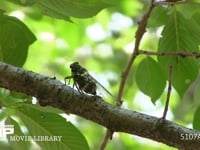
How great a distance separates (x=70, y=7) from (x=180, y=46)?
1.35 ft

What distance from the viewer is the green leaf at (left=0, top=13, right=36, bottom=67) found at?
4.41 ft

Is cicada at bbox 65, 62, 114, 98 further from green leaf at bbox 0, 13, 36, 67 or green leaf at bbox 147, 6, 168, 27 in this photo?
green leaf at bbox 147, 6, 168, 27

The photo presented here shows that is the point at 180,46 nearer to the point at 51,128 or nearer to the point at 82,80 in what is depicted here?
the point at 82,80

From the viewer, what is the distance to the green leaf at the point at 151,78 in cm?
147

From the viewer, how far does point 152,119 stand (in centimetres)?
108

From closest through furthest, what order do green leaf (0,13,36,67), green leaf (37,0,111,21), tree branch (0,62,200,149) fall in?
tree branch (0,62,200,149)
green leaf (37,0,111,21)
green leaf (0,13,36,67)

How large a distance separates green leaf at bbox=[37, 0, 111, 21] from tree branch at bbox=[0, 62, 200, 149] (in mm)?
192

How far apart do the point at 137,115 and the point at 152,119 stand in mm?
35

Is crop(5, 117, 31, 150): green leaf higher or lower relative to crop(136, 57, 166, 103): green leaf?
lower

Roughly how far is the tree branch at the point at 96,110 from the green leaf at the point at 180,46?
39 cm

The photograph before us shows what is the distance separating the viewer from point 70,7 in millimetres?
1259

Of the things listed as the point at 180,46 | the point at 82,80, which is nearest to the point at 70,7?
the point at 82,80

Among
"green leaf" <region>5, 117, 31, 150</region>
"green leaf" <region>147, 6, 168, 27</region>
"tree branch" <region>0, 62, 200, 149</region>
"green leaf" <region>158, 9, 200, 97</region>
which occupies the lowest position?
"green leaf" <region>5, 117, 31, 150</region>

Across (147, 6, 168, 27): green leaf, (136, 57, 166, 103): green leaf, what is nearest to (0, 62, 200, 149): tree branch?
(136, 57, 166, 103): green leaf
